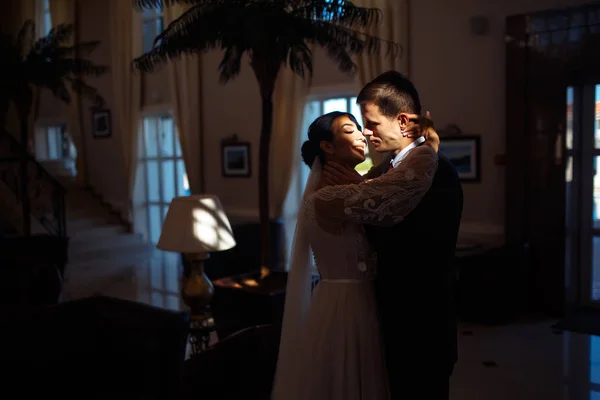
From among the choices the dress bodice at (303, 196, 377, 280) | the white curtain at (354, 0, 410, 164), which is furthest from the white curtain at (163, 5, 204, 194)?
the dress bodice at (303, 196, 377, 280)

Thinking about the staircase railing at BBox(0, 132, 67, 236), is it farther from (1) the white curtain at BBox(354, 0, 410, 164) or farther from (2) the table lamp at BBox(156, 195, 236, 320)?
(2) the table lamp at BBox(156, 195, 236, 320)

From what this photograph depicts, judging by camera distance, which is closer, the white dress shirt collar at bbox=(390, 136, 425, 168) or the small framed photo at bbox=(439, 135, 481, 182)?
the white dress shirt collar at bbox=(390, 136, 425, 168)

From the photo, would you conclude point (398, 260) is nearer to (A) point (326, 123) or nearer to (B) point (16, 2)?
(A) point (326, 123)

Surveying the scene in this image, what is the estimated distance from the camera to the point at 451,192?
81.7 inches

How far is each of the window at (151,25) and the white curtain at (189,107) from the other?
999mm

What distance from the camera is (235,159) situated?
996cm

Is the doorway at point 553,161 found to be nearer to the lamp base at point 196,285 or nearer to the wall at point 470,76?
the wall at point 470,76

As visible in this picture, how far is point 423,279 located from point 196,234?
75.7 inches

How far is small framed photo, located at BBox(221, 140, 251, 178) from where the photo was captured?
32.2 ft

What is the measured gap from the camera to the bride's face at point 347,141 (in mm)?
2195

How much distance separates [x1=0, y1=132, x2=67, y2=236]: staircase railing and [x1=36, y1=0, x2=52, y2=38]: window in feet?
13.5

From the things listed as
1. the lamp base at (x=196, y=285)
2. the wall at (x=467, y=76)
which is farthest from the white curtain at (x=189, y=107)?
the lamp base at (x=196, y=285)

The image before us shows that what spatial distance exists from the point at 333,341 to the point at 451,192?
714 mm

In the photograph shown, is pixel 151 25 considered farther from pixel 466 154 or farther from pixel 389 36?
pixel 466 154
